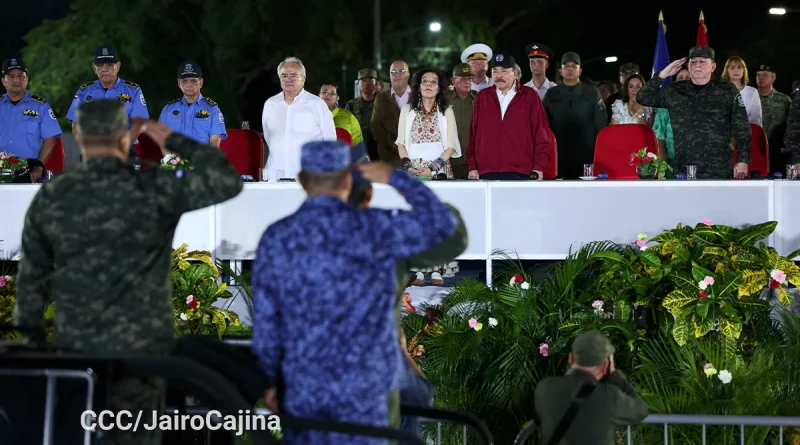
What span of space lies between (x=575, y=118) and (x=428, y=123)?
1.73 m

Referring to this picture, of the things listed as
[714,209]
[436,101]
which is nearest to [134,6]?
[436,101]

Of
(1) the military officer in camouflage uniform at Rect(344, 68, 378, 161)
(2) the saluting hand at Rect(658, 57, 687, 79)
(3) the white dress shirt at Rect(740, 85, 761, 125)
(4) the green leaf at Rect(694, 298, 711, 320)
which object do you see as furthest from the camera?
(1) the military officer in camouflage uniform at Rect(344, 68, 378, 161)

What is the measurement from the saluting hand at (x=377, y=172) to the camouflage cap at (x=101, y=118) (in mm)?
929

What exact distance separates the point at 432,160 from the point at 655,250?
212 centimetres

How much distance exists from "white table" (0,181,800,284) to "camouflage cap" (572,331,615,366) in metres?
3.42

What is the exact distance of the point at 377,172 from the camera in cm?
433

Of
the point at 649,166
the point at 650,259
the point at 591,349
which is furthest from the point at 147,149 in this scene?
the point at 591,349

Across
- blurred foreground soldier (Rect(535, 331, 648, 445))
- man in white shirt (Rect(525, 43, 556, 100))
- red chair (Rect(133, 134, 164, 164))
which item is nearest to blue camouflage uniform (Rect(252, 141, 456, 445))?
blurred foreground soldier (Rect(535, 331, 648, 445))

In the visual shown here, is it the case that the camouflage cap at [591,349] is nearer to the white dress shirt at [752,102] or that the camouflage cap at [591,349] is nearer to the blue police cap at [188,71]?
the blue police cap at [188,71]

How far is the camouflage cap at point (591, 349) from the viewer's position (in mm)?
5301

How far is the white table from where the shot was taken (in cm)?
875

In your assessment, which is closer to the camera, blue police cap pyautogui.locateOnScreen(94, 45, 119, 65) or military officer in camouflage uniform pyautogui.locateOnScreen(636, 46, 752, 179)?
military officer in camouflage uniform pyautogui.locateOnScreen(636, 46, 752, 179)

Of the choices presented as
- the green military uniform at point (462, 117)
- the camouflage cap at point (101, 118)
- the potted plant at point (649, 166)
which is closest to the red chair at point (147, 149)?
the green military uniform at point (462, 117)

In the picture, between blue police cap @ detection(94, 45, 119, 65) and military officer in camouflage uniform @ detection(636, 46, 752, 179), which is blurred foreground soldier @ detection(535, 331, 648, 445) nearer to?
military officer in camouflage uniform @ detection(636, 46, 752, 179)
